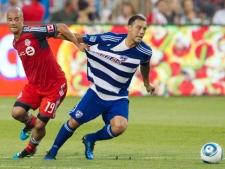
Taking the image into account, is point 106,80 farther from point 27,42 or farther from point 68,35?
point 27,42

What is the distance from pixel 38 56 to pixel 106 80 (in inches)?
44.1

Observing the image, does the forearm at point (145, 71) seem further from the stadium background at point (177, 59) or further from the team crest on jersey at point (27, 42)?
the stadium background at point (177, 59)

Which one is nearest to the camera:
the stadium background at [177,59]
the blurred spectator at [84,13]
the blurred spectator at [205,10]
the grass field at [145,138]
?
the grass field at [145,138]

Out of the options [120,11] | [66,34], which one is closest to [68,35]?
[66,34]

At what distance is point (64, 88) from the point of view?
1216 centimetres

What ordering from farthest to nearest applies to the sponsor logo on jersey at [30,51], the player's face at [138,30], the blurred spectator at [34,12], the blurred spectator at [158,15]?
the blurred spectator at [158,15] → the blurred spectator at [34,12] → the sponsor logo on jersey at [30,51] → the player's face at [138,30]

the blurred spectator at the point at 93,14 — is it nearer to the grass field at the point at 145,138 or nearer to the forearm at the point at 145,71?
the grass field at the point at 145,138

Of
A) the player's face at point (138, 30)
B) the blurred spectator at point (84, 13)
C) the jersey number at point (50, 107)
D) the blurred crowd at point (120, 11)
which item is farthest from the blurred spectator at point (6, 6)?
the player's face at point (138, 30)

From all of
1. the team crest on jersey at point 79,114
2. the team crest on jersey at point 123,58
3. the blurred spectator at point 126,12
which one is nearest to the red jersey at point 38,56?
the team crest on jersey at point 79,114

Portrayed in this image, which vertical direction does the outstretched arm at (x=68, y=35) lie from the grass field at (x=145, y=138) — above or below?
above

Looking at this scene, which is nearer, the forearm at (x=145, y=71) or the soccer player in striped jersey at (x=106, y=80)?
the soccer player in striped jersey at (x=106, y=80)

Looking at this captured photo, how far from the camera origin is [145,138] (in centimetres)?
1455

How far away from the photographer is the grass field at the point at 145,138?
436 inches

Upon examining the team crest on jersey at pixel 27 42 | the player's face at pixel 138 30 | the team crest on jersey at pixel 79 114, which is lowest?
the team crest on jersey at pixel 79 114
